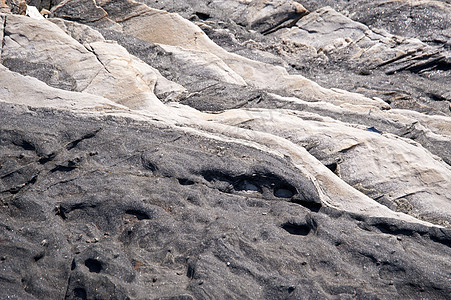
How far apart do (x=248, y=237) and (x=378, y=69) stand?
6.65m

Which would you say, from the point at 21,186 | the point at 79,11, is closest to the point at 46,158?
the point at 21,186

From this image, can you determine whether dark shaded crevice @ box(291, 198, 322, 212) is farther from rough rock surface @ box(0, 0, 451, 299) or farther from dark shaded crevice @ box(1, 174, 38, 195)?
dark shaded crevice @ box(1, 174, 38, 195)

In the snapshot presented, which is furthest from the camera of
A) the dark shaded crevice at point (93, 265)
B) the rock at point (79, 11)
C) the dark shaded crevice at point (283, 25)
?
the dark shaded crevice at point (283, 25)

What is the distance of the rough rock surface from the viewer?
4.05 meters

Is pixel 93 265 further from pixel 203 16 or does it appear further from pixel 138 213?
pixel 203 16

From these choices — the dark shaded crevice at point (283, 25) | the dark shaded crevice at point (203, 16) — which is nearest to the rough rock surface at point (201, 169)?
the dark shaded crevice at point (203, 16)

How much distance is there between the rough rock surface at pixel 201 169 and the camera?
4.05m

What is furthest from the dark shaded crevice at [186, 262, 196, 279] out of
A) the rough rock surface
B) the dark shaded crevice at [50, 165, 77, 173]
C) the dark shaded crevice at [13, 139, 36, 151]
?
the dark shaded crevice at [13, 139, 36, 151]

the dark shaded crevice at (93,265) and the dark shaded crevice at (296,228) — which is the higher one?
the dark shaded crevice at (296,228)

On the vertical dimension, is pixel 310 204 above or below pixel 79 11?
above

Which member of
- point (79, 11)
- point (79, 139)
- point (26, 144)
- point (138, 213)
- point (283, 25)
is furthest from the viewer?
point (283, 25)

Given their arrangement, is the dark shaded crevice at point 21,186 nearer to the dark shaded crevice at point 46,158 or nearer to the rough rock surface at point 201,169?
the rough rock surface at point 201,169

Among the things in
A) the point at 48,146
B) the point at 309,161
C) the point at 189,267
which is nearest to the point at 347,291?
the point at 189,267

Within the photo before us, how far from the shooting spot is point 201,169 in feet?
16.8
